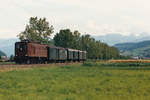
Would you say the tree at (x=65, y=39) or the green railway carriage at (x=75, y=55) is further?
the tree at (x=65, y=39)

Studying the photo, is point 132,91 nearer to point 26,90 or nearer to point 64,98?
point 64,98

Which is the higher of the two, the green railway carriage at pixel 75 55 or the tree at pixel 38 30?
the tree at pixel 38 30

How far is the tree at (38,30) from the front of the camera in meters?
96.6

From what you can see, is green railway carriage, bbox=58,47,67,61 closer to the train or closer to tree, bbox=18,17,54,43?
the train

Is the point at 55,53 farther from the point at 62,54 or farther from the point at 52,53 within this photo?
the point at 62,54

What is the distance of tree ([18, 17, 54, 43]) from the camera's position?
96.6 m

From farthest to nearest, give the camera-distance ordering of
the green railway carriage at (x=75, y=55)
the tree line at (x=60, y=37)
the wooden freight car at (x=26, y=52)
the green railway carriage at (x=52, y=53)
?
the tree line at (x=60, y=37) < the green railway carriage at (x=75, y=55) < the green railway carriage at (x=52, y=53) < the wooden freight car at (x=26, y=52)

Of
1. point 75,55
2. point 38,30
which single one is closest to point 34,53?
point 75,55

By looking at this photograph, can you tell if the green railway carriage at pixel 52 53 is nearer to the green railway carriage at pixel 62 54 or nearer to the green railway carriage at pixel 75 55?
the green railway carriage at pixel 62 54

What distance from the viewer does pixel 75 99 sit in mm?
13922

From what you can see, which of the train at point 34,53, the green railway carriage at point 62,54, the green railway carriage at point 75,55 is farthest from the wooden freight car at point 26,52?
the green railway carriage at point 75,55

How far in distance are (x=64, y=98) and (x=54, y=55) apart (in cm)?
4837

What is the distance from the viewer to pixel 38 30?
4122 inches

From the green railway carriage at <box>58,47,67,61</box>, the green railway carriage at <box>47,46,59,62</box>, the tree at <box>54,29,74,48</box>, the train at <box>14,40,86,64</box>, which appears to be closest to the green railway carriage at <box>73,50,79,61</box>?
the green railway carriage at <box>58,47,67,61</box>
